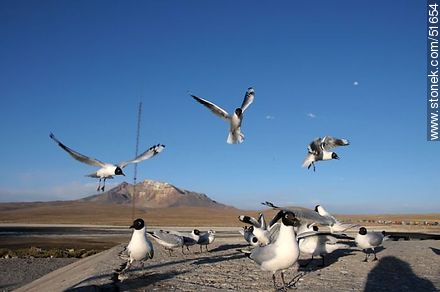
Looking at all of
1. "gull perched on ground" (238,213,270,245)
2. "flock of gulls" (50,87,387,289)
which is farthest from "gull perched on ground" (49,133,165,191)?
"gull perched on ground" (238,213,270,245)

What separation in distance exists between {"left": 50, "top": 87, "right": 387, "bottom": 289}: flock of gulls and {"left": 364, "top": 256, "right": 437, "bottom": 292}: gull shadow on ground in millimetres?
977

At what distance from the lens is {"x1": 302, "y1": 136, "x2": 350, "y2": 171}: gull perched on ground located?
13.9 m

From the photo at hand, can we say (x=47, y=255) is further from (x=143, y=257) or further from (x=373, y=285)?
(x=373, y=285)

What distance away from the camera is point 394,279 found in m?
11.7

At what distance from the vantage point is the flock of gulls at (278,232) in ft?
31.0

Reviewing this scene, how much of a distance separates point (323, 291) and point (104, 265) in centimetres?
663

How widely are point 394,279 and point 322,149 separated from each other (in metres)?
4.02

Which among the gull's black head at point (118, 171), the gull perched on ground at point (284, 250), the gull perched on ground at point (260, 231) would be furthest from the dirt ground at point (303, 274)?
the gull's black head at point (118, 171)

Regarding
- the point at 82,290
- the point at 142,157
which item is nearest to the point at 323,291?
the point at 82,290

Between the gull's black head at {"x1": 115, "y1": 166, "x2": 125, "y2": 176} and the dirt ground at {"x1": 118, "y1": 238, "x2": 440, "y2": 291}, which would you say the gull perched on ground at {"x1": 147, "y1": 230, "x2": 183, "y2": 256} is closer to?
the dirt ground at {"x1": 118, "y1": 238, "x2": 440, "y2": 291}

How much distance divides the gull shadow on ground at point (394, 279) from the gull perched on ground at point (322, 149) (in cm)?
329

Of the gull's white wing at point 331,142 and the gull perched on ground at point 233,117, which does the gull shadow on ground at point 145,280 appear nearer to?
the gull perched on ground at point 233,117

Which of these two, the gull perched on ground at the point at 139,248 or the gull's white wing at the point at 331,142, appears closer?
the gull perched on ground at the point at 139,248

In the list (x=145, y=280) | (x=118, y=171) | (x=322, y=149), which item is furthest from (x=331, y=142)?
(x=145, y=280)
